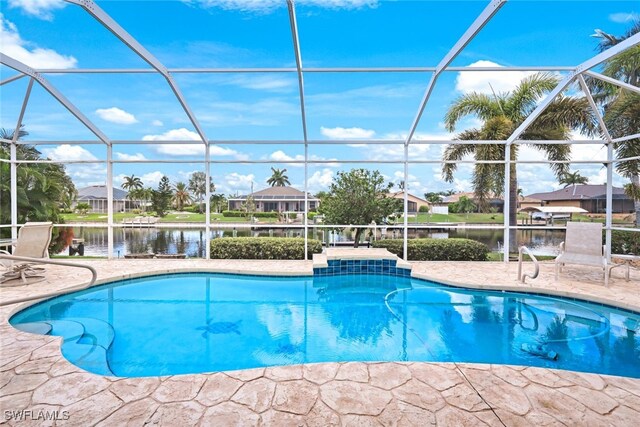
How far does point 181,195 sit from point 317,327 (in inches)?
1864

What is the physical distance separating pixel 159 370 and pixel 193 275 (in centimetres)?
403

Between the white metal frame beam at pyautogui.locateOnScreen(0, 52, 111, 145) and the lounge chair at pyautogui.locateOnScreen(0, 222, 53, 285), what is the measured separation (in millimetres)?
2425

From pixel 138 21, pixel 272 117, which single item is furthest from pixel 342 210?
pixel 138 21

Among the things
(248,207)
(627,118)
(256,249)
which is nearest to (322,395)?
(256,249)

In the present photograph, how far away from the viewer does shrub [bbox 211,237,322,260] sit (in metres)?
8.57

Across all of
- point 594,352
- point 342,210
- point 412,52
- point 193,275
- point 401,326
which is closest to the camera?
point 594,352

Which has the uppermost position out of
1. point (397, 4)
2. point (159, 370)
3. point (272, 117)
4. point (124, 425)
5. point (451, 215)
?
point (397, 4)

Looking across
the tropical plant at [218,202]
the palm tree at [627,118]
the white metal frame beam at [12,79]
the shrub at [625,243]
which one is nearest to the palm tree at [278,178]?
the tropical plant at [218,202]

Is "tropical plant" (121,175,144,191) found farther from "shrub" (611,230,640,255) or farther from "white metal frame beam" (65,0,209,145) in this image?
A: "shrub" (611,230,640,255)

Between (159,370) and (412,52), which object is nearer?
(159,370)

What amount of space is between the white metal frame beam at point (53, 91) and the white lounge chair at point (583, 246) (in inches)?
397

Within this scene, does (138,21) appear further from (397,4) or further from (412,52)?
(412,52)

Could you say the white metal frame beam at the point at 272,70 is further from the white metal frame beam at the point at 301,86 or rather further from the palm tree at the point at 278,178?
the palm tree at the point at 278,178

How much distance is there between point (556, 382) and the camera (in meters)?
2.84
